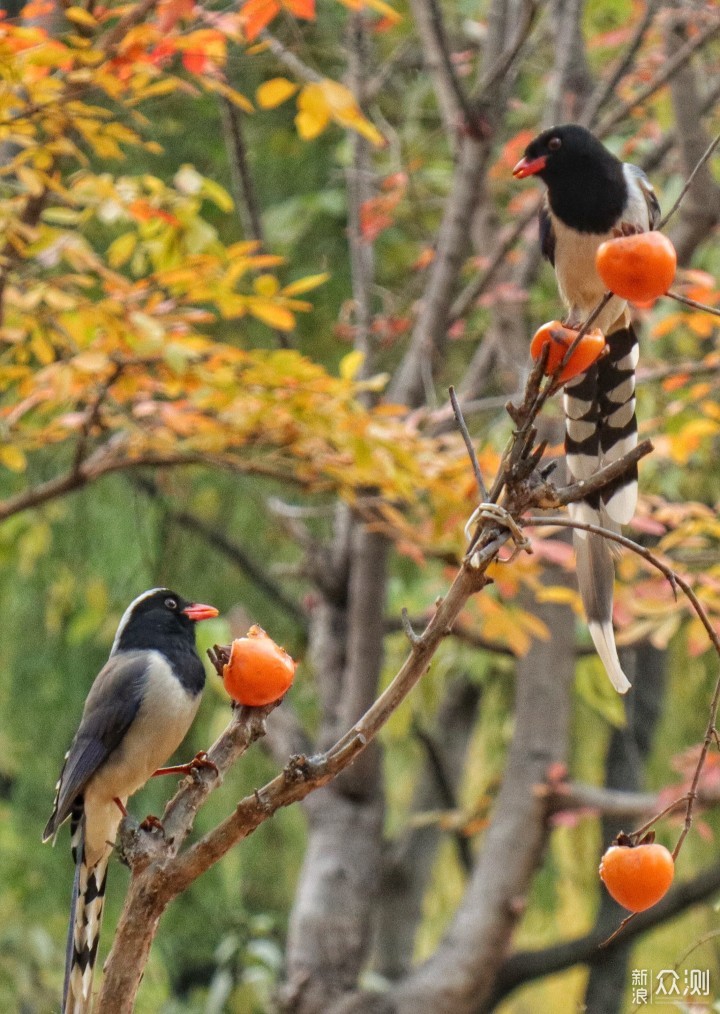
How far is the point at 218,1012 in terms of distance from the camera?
406cm

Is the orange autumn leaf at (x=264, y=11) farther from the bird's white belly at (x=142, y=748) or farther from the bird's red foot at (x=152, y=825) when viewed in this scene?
the bird's red foot at (x=152, y=825)

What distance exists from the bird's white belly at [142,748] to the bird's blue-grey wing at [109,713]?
0.5 inches

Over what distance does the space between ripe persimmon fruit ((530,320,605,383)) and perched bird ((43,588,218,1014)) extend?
75 centimetres

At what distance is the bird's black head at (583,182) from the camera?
73.7 inches

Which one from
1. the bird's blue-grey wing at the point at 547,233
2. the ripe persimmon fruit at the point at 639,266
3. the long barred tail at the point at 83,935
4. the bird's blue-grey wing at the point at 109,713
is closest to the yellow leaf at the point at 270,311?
the bird's blue-grey wing at the point at 547,233

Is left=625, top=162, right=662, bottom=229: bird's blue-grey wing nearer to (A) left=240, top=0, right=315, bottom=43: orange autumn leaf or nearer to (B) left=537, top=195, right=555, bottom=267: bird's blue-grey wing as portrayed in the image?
(B) left=537, top=195, right=555, bottom=267: bird's blue-grey wing

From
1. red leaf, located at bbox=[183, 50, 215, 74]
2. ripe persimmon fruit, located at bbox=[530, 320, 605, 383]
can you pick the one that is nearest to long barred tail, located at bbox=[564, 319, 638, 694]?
ripe persimmon fruit, located at bbox=[530, 320, 605, 383]

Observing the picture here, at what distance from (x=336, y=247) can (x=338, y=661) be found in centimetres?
158

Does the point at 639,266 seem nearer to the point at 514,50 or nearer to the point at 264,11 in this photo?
the point at 264,11

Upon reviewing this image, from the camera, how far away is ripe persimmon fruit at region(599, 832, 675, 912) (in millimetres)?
1010

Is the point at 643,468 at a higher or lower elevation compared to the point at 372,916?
higher

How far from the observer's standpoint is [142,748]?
1.79 m

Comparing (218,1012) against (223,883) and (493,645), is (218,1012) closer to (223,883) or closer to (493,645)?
(223,883)

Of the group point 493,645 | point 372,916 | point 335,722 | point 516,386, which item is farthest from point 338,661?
point 516,386
